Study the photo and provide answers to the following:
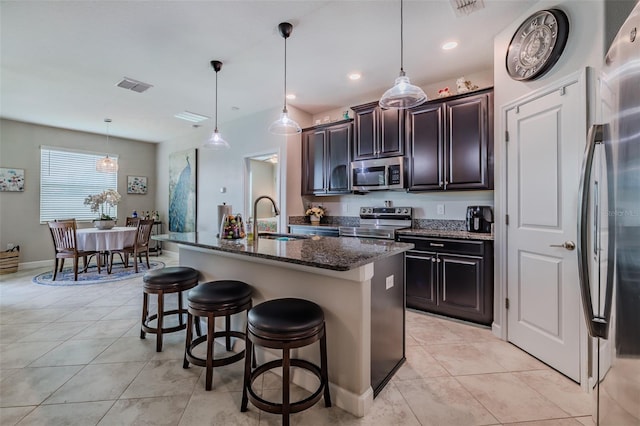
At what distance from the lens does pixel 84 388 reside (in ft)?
5.98

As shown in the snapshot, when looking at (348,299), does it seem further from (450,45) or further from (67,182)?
(67,182)

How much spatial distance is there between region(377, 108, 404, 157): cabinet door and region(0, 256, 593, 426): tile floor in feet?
6.88

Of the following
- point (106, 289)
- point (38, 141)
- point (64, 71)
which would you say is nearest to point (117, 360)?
point (106, 289)

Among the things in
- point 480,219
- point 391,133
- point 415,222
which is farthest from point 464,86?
point 415,222

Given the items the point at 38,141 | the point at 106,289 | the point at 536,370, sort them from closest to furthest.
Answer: the point at 536,370, the point at 106,289, the point at 38,141

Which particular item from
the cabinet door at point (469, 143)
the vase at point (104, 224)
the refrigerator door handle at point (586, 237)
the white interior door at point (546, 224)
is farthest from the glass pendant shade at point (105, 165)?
the refrigerator door handle at point (586, 237)

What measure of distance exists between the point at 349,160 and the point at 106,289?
3931 mm

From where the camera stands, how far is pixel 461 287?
112 inches

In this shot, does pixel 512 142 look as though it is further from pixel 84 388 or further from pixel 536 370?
pixel 84 388

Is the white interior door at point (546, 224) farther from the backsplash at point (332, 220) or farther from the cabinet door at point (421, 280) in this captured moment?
the backsplash at point (332, 220)

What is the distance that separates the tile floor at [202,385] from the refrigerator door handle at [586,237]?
2.95ft

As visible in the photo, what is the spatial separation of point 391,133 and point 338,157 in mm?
871

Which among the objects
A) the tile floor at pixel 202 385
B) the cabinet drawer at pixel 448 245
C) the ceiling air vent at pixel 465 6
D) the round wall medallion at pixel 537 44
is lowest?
the tile floor at pixel 202 385

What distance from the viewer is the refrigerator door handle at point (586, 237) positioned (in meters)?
1.02
